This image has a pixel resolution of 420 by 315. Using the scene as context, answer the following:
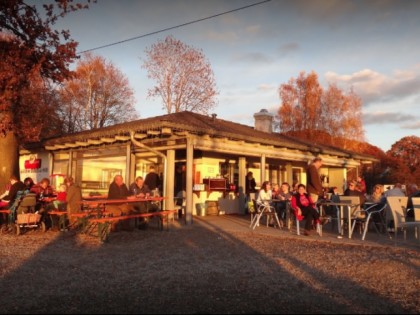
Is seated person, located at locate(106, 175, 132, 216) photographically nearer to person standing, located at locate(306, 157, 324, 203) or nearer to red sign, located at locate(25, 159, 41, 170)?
person standing, located at locate(306, 157, 324, 203)

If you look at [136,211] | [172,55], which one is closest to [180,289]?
[136,211]

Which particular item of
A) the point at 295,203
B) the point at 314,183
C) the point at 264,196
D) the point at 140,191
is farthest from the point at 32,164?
the point at 314,183

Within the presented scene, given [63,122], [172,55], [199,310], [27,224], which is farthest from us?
[63,122]

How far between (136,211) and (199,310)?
6.31 m

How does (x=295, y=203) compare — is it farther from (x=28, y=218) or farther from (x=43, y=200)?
(x=43, y=200)

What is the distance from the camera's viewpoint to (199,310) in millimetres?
3791

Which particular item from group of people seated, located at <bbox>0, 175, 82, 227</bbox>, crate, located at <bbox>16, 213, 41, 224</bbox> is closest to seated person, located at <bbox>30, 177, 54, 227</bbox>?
group of people seated, located at <bbox>0, 175, 82, 227</bbox>

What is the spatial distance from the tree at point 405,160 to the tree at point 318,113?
19.4 feet

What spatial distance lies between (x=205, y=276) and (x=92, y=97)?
2927 cm

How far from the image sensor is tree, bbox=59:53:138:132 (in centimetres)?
3167

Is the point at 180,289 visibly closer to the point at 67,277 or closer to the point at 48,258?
the point at 67,277

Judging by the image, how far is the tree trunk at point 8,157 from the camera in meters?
11.6

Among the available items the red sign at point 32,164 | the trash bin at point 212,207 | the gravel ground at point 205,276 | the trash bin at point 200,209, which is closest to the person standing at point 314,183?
the gravel ground at point 205,276

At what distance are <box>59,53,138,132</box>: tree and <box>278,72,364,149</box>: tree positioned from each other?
13.2m
